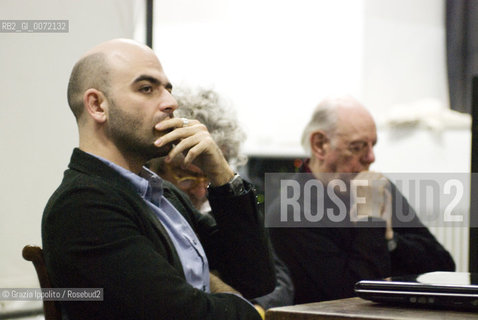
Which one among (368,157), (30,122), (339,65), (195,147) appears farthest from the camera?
(339,65)

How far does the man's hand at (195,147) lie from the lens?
1.22 metres

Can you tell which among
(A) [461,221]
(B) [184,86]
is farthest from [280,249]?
(A) [461,221]

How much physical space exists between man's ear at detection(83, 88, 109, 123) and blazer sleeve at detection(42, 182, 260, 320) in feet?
0.50

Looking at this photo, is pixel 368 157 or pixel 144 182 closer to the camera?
pixel 144 182

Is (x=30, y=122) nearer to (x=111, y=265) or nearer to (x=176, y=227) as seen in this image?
(x=176, y=227)

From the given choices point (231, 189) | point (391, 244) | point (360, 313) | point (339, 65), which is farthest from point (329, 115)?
point (339, 65)

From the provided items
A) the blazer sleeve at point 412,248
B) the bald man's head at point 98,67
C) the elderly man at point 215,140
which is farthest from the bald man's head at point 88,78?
the blazer sleeve at point 412,248

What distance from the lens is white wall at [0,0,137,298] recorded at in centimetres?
153

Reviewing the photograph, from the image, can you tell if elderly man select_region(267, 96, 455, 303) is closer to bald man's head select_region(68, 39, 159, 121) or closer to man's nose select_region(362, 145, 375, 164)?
man's nose select_region(362, 145, 375, 164)

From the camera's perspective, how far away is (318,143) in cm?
227

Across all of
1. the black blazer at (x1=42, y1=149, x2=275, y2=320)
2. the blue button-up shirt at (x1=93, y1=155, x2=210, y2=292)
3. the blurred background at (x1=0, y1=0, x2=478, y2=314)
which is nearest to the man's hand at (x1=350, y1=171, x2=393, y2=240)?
the blue button-up shirt at (x1=93, y1=155, x2=210, y2=292)

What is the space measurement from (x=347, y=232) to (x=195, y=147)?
945mm

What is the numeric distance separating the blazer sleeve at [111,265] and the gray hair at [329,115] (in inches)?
49.5

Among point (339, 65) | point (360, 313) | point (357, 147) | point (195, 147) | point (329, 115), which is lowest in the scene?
point (360, 313)
